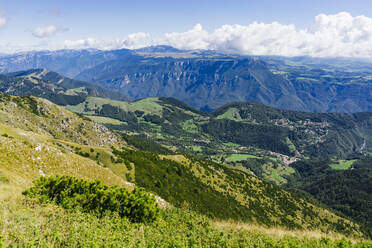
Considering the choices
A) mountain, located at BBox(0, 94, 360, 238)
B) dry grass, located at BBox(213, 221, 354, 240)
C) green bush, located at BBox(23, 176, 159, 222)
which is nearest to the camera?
green bush, located at BBox(23, 176, 159, 222)

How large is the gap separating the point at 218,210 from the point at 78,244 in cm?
11752

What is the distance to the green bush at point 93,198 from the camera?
23823 mm

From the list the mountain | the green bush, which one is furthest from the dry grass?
the mountain

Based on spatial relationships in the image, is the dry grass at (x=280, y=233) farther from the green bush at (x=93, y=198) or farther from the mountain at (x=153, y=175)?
the mountain at (x=153, y=175)

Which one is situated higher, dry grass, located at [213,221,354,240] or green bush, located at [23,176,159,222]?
green bush, located at [23,176,159,222]

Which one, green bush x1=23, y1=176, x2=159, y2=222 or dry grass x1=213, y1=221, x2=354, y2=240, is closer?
green bush x1=23, y1=176, x2=159, y2=222

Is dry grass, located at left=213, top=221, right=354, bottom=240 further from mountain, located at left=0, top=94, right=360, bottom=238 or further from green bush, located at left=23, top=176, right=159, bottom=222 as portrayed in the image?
mountain, located at left=0, top=94, right=360, bottom=238

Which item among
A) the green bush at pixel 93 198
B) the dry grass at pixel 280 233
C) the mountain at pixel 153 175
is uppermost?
the green bush at pixel 93 198

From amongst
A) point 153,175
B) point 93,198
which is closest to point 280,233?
point 93,198

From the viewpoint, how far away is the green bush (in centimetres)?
2382

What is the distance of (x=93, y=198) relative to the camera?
25.0m

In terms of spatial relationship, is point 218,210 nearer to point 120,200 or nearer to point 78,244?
point 120,200

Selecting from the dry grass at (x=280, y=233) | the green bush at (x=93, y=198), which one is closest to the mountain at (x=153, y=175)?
the green bush at (x=93, y=198)

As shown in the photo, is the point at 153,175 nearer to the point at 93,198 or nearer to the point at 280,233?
the point at 93,198
